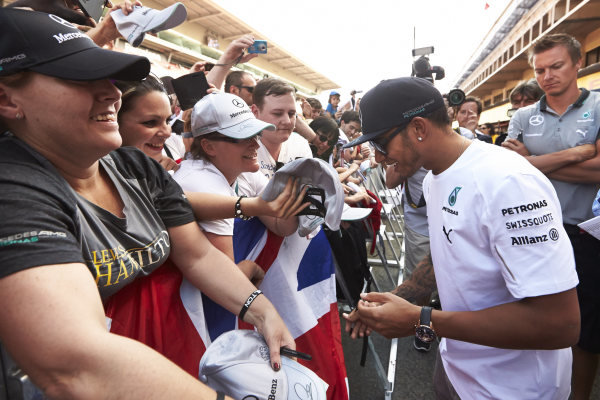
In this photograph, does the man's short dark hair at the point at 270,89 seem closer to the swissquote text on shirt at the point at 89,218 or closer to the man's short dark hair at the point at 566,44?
the swissquote text on shirt at the point at 89,218

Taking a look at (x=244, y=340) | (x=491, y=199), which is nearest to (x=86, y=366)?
(x=244, y=340)

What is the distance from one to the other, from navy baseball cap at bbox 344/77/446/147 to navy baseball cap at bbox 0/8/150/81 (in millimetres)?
1066

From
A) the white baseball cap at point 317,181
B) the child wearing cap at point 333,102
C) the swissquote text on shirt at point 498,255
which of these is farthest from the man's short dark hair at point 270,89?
the child wearing cap at point 333,102

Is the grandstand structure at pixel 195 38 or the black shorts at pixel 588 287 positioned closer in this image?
the black shorts at pixel 588 287

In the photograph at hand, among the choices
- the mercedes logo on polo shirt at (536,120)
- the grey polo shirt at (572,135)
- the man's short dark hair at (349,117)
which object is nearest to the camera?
the grey polo shirt at (572,135)

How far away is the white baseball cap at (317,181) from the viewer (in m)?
1.28

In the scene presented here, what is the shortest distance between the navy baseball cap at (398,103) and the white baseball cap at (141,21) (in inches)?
48.6

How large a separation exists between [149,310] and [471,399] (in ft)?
4.53

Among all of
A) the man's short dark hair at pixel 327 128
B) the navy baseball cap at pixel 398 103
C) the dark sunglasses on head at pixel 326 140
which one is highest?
the navy baseball cap at pixel 398 103

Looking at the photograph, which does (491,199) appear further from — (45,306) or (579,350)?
(579,350)

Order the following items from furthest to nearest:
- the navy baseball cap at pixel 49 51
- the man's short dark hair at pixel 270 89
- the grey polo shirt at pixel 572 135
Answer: the man's short dark hair at pixel 270 89
the grey polo shirt at pixel 572 135
the navy baseball cap at pixel 49 51

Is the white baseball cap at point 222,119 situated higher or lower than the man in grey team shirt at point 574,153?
higher

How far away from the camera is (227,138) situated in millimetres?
1792

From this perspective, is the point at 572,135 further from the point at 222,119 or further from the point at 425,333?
the point at 222,119
